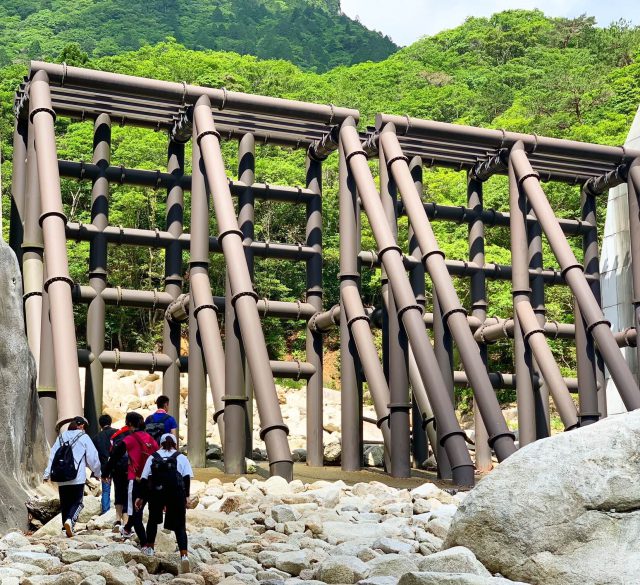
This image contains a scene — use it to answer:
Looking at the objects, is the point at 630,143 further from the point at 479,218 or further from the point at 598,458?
the point at 598,458

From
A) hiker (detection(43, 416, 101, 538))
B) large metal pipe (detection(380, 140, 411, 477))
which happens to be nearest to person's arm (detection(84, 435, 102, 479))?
hiker (detection(43, 416, 101, 538))

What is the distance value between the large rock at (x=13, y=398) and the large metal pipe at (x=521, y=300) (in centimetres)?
1139

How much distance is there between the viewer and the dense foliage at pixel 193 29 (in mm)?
73375

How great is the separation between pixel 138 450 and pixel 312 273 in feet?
38.0

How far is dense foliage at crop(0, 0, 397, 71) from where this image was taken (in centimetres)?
7338

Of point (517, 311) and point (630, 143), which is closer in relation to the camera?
point (517, 311)

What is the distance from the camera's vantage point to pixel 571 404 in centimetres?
1802

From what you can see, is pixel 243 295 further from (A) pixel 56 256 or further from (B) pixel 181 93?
(B) pixel 181 93

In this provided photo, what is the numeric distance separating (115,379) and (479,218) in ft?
46.1

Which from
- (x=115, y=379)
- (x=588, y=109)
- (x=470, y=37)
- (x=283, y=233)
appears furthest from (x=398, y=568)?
(x=470, y=37)

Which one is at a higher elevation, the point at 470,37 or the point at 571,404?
the point at 470,37

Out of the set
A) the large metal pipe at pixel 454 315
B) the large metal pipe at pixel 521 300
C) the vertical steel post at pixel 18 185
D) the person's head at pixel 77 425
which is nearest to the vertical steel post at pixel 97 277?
the vertical steel post at pixel 18 185

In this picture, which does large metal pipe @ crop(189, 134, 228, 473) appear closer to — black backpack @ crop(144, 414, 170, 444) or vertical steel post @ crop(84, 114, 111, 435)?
vertical steel post @ crop(84, 114, 111, 435)

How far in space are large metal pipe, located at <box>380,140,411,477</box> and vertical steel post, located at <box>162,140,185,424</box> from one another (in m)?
3.86
